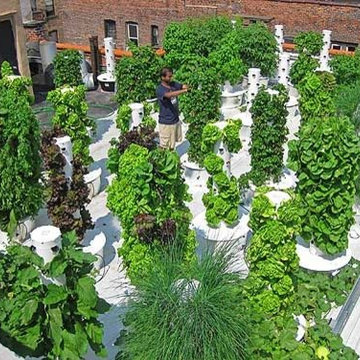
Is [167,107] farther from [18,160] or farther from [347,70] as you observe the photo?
[347,70]

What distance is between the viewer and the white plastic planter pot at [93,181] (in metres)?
7.27

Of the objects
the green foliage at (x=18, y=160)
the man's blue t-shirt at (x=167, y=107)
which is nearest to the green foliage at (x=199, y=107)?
the man's blue t-shirt at (x=167, y=107)

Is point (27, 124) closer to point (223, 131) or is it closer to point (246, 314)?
point (223, 131)

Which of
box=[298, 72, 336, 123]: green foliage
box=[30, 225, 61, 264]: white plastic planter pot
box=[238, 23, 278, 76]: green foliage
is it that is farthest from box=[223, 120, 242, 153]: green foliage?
box=[238, 23, 278, 76]: green foliage

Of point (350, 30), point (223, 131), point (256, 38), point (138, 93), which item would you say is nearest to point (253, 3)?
point (350, 30)

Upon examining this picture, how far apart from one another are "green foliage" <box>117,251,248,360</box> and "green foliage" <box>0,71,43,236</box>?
81.6 inches

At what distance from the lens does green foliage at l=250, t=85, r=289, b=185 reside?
671 cm

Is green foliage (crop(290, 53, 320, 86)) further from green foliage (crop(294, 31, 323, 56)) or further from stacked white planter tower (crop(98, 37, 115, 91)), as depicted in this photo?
stacked white planter tower (crop(98, 37, 115, 91))

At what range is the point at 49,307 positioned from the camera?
3650 millimetres

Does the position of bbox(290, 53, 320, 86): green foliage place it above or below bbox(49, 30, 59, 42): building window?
above

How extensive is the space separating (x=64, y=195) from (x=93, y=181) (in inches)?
63.8

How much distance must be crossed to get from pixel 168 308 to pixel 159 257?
0.62 m

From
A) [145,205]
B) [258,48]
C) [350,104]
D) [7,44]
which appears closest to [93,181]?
[145,205]

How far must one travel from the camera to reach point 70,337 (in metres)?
3.72
